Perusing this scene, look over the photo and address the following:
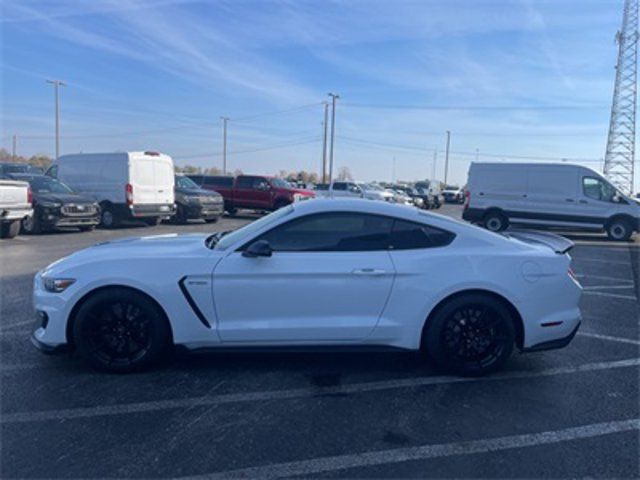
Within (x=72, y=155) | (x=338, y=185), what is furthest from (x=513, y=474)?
(x=338, y=185)

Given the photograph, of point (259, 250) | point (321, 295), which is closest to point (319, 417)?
point (321, 295)

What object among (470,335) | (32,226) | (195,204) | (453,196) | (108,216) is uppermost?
(453,196)

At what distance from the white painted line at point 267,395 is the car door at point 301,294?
394 millimetres

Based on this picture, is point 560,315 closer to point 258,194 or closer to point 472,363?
point 472,363

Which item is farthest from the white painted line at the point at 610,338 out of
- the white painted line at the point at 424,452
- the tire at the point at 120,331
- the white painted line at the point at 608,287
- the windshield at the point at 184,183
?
the windshield at the point at 184,183

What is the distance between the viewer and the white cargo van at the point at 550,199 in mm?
16141

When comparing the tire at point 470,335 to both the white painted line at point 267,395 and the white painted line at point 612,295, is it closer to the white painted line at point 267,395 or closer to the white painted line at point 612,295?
the white painted line at point 267,395

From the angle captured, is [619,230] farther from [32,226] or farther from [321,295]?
[32,226]

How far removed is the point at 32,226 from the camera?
42.9 ft

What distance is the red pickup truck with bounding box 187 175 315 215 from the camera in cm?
2147

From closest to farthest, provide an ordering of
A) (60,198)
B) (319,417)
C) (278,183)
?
1. (319,417)
2. (60,198)
3. (278,183)

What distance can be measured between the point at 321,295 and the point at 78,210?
11.6 metres

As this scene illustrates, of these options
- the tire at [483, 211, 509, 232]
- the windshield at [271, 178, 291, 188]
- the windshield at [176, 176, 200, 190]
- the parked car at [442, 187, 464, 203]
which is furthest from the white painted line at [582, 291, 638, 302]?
the parked car at [442, 187, 464, 203]

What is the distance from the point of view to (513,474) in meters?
2.81
